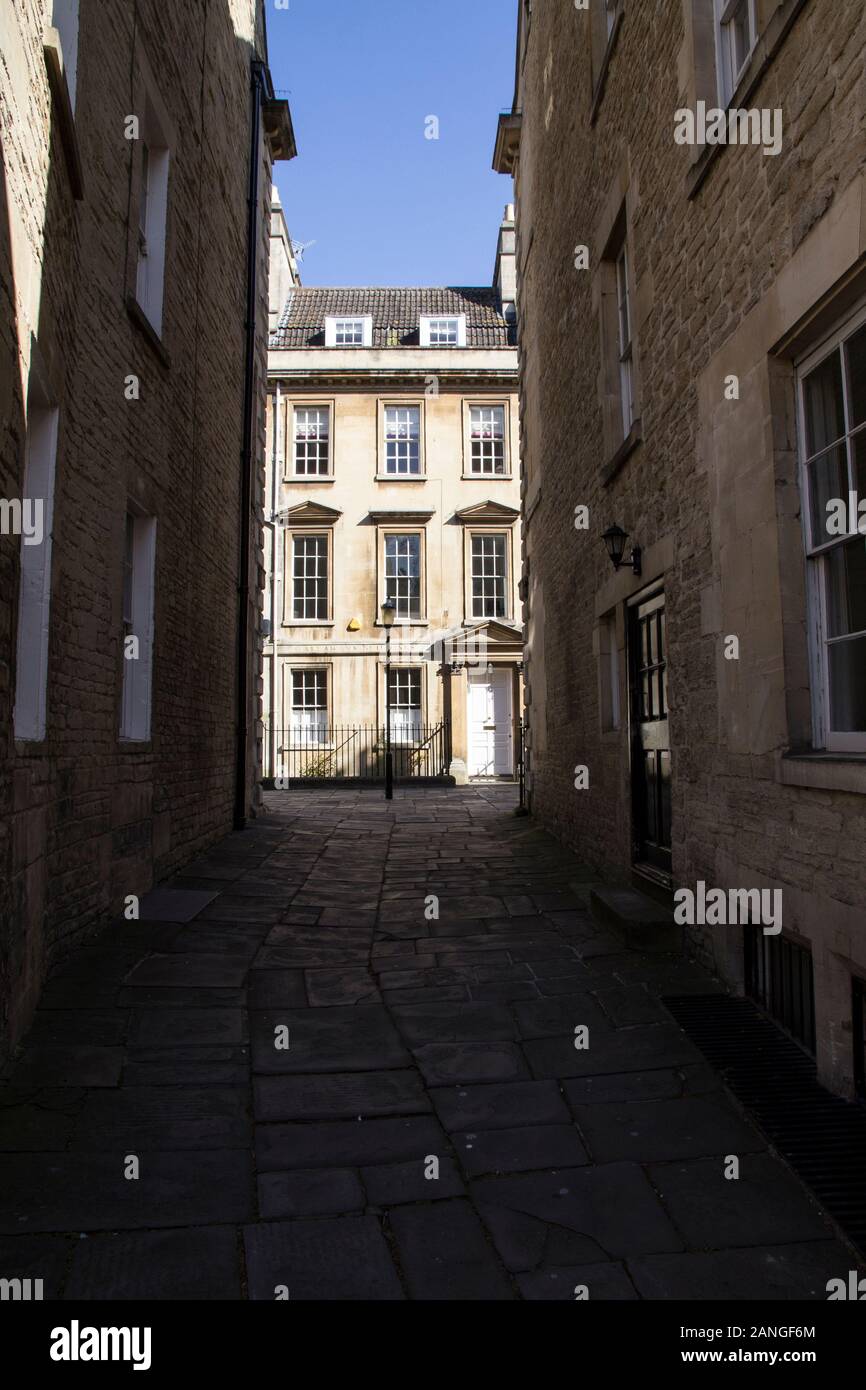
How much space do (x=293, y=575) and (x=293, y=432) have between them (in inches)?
161

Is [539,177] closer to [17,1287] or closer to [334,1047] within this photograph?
[334,1047]

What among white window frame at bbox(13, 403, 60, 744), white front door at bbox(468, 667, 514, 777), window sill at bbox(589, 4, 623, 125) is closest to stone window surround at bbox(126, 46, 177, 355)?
white window frame at bbox(13, 403, 60, 744)

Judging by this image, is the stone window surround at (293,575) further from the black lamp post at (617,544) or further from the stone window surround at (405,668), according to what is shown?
the black lamp post at (617,544)

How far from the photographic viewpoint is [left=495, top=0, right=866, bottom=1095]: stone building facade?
3650mm

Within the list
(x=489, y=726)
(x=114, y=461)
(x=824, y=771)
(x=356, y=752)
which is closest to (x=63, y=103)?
(x=114, y=461)

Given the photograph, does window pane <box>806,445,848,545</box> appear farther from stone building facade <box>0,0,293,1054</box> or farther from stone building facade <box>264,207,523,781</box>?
stone building facade <box>264,207,523,781</box>

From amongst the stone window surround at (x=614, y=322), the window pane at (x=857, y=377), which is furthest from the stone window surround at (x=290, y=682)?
the window pane at (x=857, y=377)

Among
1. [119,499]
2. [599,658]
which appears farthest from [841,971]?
[119,499]

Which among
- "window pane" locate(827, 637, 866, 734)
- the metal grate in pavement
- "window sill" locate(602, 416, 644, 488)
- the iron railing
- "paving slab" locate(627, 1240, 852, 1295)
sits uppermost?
"window sill" locate(602, 416, 644, 488)

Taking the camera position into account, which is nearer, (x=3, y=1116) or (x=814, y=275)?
(x=3, y=1116)

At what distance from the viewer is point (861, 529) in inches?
142

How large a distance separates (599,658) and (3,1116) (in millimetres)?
5938

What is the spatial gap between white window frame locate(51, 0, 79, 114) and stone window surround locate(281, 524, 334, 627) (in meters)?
18.6

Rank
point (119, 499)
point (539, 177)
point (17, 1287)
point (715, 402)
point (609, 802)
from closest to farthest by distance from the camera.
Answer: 1. point (17, 1287)
2. point (715, 402)
3. point (119, 499)
4. point (609, 802)
5. point (539, 177)
